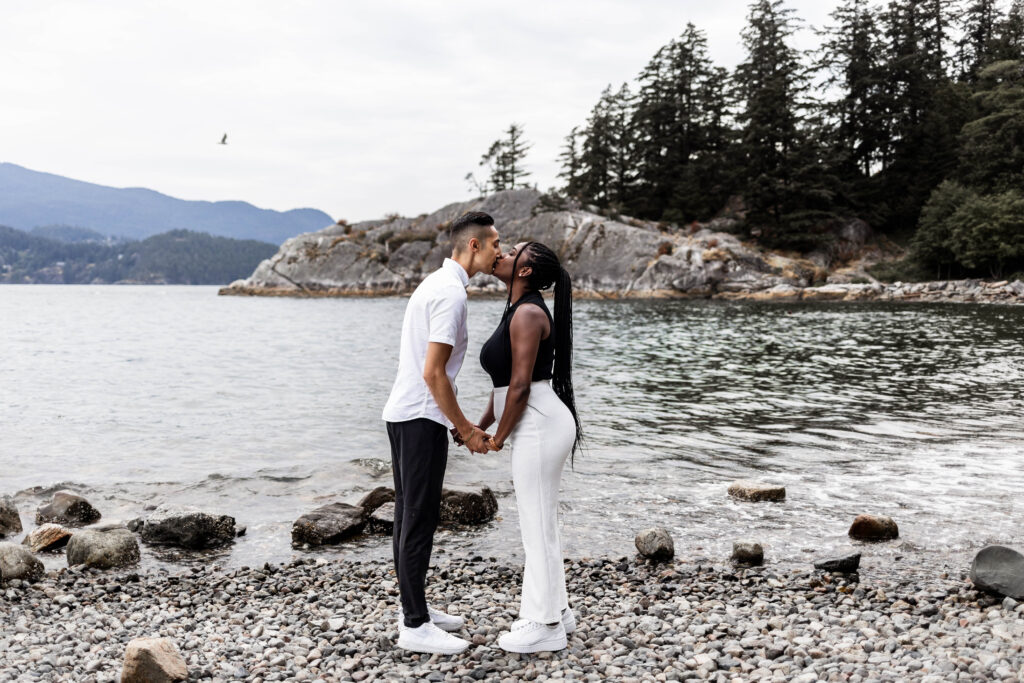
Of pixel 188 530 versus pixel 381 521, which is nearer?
pixel 188 530

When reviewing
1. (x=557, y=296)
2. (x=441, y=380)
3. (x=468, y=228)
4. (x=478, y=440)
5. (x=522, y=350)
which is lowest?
(x=478, y=440)

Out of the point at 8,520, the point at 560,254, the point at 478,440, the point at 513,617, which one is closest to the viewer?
the point at 478,440

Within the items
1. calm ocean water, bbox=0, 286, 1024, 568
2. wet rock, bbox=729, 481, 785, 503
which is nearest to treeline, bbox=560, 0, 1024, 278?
calm ocean water, bbox=0, 286, 1024, 568

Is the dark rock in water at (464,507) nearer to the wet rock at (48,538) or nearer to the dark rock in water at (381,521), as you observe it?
the dark rock in water at (381,521)

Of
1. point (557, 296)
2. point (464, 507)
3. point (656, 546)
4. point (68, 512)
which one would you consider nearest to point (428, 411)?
point (557, 296)

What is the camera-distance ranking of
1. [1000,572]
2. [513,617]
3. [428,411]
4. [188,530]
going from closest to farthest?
[428,411] → [513,617] → [1000,572] → [188,530]

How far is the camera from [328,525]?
845 cm

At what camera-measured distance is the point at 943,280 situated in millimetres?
57000

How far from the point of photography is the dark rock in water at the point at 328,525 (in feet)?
27.5

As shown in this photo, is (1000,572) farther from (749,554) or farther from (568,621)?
(568,621)

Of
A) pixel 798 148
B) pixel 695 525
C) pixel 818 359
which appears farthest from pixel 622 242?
pixel 695 525

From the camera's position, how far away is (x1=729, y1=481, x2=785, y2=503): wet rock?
978 cm

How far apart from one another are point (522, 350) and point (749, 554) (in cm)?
420

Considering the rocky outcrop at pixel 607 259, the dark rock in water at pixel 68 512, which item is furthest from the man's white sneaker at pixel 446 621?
the rocky outcrop at pixel 607 259
